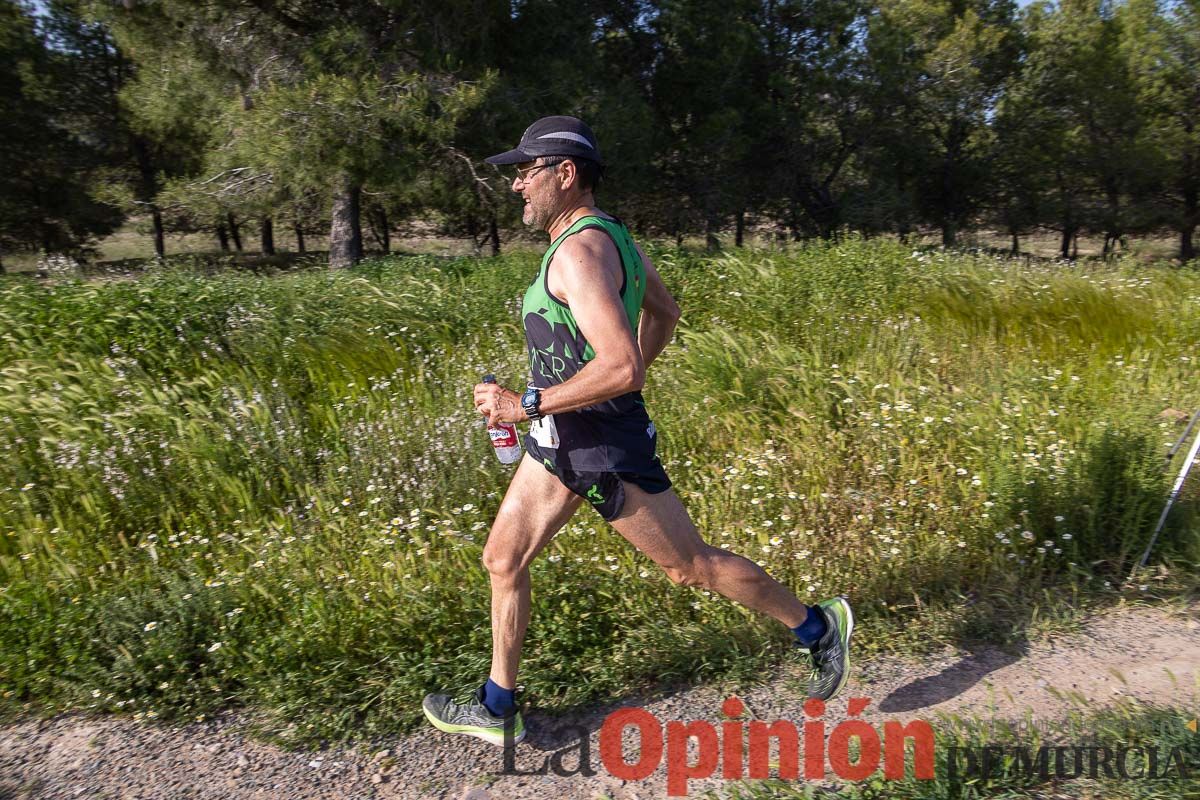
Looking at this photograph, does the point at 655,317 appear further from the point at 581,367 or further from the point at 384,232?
the point at 384,232

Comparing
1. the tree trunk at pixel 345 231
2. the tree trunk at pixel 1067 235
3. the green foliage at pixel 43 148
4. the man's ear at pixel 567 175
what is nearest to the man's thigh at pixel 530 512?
the man's ear at pixel 567 175

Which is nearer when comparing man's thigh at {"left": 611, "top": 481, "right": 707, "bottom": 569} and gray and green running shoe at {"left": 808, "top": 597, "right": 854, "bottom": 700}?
man's thigh at {"left": 611, "top": 481, "right": 707, "bottom": 569}

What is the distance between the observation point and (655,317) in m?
2.94

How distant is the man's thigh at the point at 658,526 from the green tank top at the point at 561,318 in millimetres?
381

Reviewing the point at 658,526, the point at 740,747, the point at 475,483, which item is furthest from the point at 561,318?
the point at 475,483

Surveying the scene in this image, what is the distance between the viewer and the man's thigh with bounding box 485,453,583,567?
267 centimetres

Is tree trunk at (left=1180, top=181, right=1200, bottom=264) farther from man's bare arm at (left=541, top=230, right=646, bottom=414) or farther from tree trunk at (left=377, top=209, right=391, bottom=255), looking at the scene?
man's bare arm at (left=541, top=230, right=646, bottom=414)

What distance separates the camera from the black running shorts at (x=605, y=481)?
2.56m

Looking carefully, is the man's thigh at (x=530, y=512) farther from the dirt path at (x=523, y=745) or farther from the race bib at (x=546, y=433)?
the dirt path at (x=523, y=745)

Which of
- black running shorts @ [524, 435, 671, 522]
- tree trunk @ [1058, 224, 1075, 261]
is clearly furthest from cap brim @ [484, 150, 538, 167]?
tree trunk @ [1058, 224, 1075, 261]

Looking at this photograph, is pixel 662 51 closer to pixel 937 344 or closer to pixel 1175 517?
pixel 937 344

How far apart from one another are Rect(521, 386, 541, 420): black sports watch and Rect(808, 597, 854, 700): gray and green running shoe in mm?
1216

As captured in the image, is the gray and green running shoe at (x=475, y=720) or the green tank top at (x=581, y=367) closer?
the green tank top at (x=581, y=367)

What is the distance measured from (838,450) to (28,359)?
4.83m
